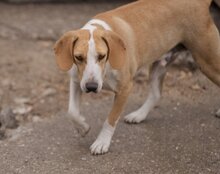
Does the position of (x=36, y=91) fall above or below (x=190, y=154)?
below


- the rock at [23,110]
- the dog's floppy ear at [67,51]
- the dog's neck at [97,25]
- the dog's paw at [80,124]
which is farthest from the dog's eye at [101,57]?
the rock at [23,110]

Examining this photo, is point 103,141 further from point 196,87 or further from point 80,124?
point 196,87

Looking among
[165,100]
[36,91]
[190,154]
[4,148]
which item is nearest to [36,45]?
[36,91]

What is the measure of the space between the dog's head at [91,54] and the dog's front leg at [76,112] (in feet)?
1.34

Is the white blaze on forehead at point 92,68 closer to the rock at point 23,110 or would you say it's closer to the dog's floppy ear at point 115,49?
the dog's floppy ear at point 115,49

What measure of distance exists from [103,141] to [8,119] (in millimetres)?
1112

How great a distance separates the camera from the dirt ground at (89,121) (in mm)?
4559

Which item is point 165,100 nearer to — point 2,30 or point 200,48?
point 200,48

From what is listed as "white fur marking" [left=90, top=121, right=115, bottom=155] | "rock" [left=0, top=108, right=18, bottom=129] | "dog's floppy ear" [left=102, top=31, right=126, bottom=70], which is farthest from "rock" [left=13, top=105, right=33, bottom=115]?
"dog's floppy ear" [left=102, top=31, right=126, bottom=70]

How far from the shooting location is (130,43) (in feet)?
15.7

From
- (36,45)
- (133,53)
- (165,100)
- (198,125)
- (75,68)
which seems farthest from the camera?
(36,45)

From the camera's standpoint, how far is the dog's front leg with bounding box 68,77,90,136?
4.72 metres

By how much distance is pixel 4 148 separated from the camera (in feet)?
15.9

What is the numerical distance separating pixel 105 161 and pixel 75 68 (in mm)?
832
